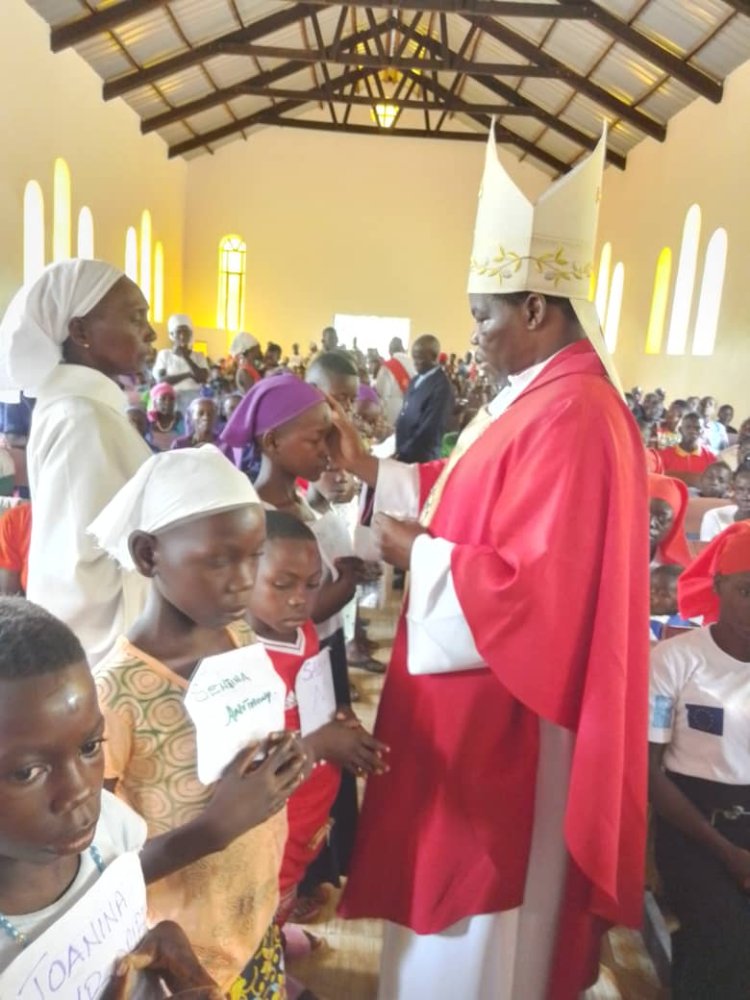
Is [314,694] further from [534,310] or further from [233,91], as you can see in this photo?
[233,91]

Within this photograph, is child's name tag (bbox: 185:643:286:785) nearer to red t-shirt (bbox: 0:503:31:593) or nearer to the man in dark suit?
red t-shirt (bbox: 0:503:31:593)

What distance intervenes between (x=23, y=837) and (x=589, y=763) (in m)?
1.08

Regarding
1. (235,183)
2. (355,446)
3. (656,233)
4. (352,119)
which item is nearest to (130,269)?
(235,183)

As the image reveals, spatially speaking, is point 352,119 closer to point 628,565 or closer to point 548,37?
point 548,37

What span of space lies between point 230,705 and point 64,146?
10918mm

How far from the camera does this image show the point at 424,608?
1.65 metres

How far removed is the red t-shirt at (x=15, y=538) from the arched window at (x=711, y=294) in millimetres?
10596

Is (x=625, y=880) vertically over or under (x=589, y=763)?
under

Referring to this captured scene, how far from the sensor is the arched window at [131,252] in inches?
550

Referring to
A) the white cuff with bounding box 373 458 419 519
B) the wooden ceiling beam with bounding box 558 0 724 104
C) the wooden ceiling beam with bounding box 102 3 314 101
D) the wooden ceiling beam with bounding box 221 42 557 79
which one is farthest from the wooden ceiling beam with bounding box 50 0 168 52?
the white cuff with bounding box 373 458 419 519

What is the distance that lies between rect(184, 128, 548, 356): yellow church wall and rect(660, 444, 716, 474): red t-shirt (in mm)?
13104

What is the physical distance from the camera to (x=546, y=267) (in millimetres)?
1769

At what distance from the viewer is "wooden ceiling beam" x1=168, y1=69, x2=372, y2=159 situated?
16766mm

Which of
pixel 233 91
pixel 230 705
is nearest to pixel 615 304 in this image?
pixel 233 91
